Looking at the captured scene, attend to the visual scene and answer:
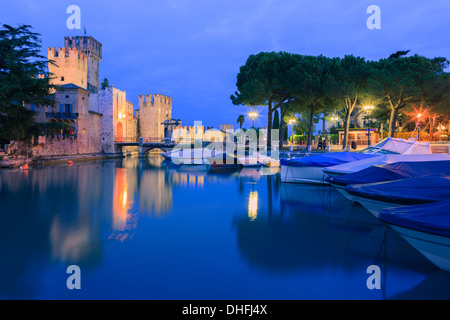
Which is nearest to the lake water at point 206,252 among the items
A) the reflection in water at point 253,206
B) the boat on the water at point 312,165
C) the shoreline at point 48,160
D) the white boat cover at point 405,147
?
the reflection in water at point 253,206

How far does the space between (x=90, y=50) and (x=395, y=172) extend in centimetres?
6698

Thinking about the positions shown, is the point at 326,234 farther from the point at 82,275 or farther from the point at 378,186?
the point at 82,275

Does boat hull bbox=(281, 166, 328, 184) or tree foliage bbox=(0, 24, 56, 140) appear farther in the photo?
tree foliage bbox=(0, 24, 56, 140)

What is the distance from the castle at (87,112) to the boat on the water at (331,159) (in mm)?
22598

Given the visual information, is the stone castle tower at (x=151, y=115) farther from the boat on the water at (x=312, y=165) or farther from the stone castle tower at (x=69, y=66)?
the boat on the water at (x=312, y=165)

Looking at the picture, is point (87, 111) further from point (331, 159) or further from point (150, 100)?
point (331, 159)

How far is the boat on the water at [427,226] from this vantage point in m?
3.78

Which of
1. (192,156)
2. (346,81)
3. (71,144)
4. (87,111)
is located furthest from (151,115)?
(346,81)

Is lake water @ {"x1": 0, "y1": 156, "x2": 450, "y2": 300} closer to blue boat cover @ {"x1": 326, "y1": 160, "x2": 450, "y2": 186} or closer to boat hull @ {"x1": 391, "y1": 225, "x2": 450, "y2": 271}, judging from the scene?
→ boat hull @ {"x1": 391, "y1": 225, "x2": 450, "y2": 271}

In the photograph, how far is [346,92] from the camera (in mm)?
28531

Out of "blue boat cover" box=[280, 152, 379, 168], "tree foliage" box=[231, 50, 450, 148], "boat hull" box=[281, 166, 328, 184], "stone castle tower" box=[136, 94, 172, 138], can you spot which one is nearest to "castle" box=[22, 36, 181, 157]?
"stone castle tower" box=[136, 94, 172, 138]

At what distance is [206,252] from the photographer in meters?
5.69

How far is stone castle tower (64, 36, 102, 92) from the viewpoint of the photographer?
60.3m
